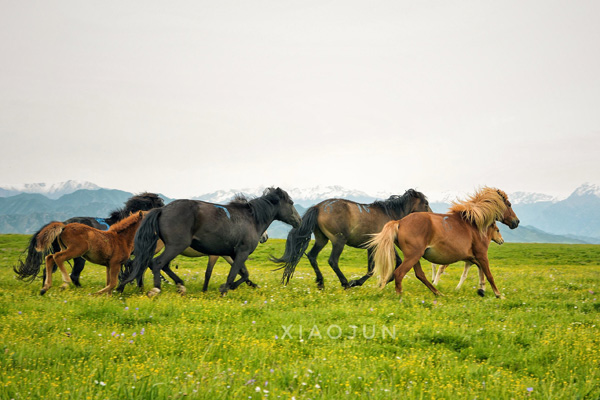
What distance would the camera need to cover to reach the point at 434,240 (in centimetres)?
1048

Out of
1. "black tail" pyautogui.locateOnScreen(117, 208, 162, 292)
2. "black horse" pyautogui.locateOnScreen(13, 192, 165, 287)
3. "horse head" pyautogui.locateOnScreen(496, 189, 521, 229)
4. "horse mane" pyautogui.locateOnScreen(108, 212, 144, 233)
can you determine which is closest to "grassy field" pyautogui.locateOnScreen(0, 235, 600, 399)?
"black tail" pyautogui.locateOnScreen(117, 208, 162, 292)

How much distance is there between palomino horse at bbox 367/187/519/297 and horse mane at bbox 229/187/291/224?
329 cm

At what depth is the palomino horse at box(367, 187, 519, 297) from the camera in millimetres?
10305

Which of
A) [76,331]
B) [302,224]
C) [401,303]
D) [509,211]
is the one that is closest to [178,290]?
[302,224]

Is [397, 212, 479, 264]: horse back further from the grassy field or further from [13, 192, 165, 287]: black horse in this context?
[13, 192, 165, 287]: black horse

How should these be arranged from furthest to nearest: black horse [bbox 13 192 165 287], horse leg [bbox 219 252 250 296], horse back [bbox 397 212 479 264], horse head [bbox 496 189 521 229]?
horse head [bbox 496 189 521 229] → black horse [bbox 13 192 165 287] → horse leg [bbox 219 252 250 296] → horse back [bbox 397 212 479 264]

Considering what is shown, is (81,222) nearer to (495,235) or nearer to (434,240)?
(434,240)

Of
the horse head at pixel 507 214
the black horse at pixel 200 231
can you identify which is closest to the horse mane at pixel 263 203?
the black horse at pixel 200 231

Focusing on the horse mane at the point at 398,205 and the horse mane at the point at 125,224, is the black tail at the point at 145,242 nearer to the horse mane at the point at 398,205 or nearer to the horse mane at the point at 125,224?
the horse mane at the point at 125,224

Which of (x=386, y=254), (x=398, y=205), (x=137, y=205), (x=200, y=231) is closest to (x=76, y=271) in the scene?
(x=137, y=205)

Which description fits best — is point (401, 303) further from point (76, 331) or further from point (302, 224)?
point (76, 331)

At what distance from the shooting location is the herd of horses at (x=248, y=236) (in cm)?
1014

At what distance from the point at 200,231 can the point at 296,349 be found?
539 cm

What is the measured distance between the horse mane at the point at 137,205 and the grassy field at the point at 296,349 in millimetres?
4241
